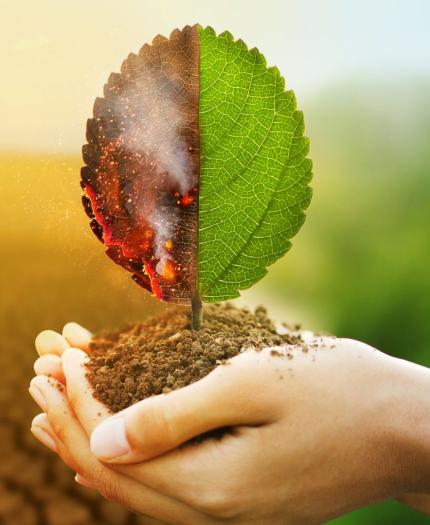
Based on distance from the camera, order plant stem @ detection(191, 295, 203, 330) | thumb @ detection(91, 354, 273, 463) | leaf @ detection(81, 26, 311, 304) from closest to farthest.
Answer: thumb @ detection(91, 354, 273, 463) → leaf @ detection(81, 26, 311, 304) → plant stem @ detection(191, 295, 203, 330)

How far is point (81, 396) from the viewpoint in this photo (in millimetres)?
1033

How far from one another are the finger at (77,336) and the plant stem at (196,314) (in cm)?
24

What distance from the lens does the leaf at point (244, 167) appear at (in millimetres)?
996

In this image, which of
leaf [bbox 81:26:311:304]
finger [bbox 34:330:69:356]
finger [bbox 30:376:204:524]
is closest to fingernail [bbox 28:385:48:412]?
finger [bbox 30:376:204:524]

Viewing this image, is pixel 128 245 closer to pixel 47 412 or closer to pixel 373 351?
pixel 47 412

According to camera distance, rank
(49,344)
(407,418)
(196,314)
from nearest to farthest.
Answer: (407,418)
(196,314)
(49,344)

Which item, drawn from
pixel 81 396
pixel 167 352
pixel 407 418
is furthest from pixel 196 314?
pixel 407 418

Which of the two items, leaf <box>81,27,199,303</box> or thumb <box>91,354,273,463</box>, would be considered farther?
leaf <box>81,27,199,303</box>

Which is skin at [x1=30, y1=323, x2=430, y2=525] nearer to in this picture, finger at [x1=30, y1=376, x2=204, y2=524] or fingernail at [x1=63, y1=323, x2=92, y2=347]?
finger at [x1=30, y1=376, x2=204, y2=524]

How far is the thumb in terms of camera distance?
90 centimetres

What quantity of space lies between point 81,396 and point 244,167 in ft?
1.47

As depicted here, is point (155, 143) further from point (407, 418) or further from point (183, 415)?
point (407, 418)

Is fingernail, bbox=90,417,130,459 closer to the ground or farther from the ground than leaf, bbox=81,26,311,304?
Result: closer to the ground

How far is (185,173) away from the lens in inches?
40.6
